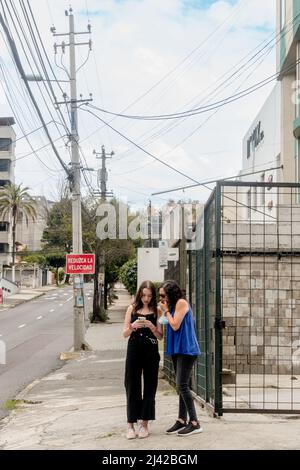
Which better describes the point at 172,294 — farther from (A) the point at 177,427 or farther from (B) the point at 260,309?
(B) the point at 260,309

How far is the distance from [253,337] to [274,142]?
12.6 meters

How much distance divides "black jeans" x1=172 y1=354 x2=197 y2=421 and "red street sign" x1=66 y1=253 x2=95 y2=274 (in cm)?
1252

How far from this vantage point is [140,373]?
23.4 feet

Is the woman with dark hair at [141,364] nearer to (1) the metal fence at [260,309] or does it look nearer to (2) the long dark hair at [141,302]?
(2) the long dark hair at [141,302]

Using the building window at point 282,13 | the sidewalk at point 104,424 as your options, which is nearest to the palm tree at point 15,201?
the building window at point 282,13

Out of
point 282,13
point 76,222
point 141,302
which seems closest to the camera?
point 141,302

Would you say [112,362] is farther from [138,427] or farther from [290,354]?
[138,427]

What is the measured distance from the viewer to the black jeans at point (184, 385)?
23.4 feet

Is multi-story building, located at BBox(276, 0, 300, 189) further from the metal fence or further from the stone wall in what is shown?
the stone wall

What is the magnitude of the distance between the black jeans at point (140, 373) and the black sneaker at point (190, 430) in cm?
34

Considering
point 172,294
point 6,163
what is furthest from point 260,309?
point 6,163

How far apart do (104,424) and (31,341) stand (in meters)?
17.9

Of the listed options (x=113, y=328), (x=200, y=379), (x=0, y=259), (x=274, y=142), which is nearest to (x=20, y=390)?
(x=200, y=379)

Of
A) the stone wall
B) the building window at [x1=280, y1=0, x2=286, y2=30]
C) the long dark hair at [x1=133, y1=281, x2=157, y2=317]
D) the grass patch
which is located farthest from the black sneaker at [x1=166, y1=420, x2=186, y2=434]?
the building window at [x1=280, y1=0, x2=286, y2=30]
